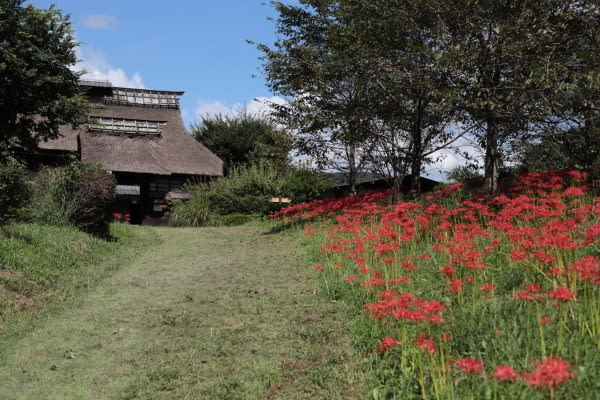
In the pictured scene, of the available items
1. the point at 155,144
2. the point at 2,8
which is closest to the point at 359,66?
the point at 2,8

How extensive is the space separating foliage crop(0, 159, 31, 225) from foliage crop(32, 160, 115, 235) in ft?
3.34

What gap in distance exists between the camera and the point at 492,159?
36.9 feet

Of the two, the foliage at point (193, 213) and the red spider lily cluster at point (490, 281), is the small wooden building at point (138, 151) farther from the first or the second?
the red spider lily cluster at point (490, 281)

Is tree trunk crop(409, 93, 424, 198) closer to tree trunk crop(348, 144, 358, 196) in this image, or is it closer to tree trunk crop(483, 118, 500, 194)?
tree trunk crop(483, 118, 500, 194)

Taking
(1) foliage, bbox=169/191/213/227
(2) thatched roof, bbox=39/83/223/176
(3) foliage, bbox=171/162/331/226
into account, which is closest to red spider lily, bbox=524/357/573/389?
(3) foliage, bbox=171/162/331/226

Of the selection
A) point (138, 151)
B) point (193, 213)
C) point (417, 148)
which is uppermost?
point (138, 151)

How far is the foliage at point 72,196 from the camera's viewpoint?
13164 millimetres

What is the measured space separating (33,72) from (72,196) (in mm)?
5932

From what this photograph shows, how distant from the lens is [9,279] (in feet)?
28.1

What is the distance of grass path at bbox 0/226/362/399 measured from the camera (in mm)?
5039

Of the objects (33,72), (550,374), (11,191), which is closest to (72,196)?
(11,191)

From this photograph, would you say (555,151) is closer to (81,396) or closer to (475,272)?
(475,272)

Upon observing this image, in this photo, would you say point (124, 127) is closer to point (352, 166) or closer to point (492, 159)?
point (352, 166)

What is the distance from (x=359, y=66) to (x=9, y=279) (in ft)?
28.6
